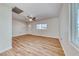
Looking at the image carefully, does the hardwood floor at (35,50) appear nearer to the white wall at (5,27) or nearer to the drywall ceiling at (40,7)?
the white wall at (5,27)

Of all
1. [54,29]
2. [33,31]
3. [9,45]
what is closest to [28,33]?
[33,31]

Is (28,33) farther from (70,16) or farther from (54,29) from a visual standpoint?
(70,16)

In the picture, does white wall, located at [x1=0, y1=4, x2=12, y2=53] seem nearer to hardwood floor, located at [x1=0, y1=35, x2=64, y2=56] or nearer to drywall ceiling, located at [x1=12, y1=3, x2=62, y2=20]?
hardwood floor, located at [x1=0, y1=35, x2=64, y2=56]

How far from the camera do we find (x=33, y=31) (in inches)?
380

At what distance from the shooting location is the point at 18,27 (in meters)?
8.88

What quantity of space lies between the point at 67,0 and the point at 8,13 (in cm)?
337

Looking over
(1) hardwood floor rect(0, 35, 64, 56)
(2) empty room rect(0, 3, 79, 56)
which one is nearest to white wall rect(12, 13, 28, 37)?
(2) empty room rect(0, 3, 79, 56)

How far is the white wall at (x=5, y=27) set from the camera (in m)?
3.87

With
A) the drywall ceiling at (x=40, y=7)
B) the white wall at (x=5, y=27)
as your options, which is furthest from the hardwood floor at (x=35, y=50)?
the drywall ceiling at (x=40, y=7)

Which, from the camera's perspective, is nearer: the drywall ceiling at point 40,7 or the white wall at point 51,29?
the drywall ceiling at point 40,7

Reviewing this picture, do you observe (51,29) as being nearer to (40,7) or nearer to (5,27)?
(40,7)

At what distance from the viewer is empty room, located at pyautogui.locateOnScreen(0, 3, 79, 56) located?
2.27 meters

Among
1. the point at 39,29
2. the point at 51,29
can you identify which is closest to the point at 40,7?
the point at 51,29

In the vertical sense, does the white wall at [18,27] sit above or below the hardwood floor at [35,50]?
above
